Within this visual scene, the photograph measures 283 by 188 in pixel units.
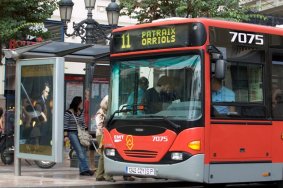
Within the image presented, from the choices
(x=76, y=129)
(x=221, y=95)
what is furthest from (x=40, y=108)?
(x=221, y=95)

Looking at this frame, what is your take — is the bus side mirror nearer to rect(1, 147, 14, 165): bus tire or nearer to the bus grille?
the bus grille

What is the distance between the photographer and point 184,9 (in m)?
19.7

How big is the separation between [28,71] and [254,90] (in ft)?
16.1

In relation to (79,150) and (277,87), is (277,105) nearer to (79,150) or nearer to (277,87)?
(277,87)

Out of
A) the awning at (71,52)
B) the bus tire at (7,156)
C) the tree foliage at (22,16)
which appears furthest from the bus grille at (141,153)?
the tree foliage at (22,16)

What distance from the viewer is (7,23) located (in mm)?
17297

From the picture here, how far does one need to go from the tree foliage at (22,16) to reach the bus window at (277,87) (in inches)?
317

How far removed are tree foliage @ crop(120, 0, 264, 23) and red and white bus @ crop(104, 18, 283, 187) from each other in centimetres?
818

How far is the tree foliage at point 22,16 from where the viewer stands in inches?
680

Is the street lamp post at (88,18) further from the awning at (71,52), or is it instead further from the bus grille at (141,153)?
the bus grille at (141,153)

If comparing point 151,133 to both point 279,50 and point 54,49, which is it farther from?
point 54,49

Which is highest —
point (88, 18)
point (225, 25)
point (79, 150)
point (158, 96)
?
point (88, 18)

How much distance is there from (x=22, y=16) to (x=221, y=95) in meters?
9.14

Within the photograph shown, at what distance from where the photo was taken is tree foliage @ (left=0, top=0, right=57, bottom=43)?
56.7ft
